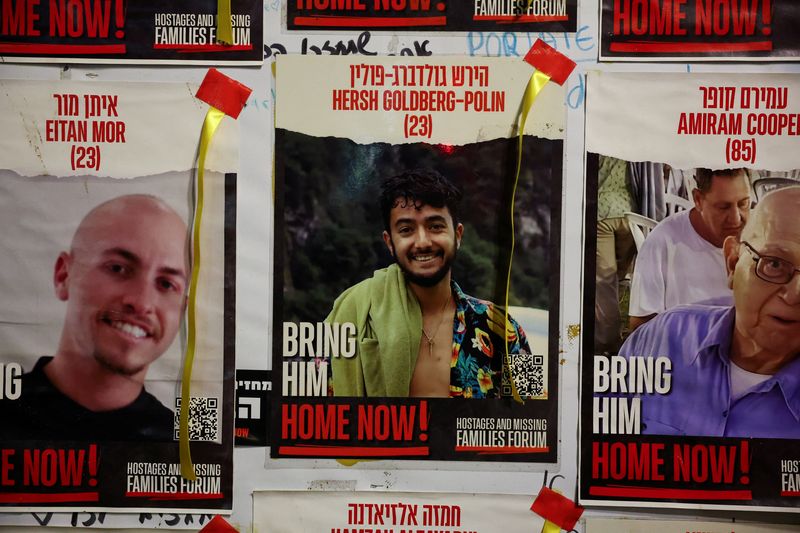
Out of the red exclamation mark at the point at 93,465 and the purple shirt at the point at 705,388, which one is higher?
→ the purple shirt at the point at 705,388

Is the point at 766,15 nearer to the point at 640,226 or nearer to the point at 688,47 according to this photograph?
the point at 688,47

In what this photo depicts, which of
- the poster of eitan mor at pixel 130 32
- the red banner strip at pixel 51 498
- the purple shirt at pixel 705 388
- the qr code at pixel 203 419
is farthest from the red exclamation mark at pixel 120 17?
the purple shirt at pixel 705 388

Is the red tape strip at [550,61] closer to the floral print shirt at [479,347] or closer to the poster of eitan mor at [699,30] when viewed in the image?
the poster of eitan mor at [699,30]

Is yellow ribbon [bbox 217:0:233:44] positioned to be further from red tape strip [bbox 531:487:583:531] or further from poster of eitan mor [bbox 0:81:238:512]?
red tape strip [bbox 531:487:583:531]

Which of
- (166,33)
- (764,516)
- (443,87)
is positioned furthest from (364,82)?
(764,516)

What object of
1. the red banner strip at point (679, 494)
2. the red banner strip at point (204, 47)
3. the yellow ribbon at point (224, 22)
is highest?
the yellow ribbon at point (224, 22)

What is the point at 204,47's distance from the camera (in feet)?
4.24

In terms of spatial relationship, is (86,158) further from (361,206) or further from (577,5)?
(577,5)

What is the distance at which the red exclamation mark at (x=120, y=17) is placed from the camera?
1289mm

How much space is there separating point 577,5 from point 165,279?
97 centimetres

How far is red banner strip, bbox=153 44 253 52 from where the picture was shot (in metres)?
1.29

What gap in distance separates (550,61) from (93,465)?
1.19m

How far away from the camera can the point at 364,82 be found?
1.29 m

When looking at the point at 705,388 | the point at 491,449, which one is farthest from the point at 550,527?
the point at 705,388
